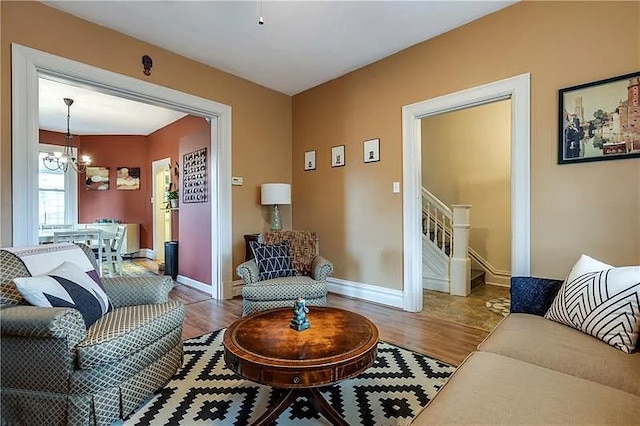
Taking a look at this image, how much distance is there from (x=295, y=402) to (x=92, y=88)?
3200 mm

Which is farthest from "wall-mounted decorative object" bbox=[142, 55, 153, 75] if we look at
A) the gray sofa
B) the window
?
the window

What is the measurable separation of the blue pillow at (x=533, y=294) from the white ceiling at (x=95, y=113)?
5174 millimetres

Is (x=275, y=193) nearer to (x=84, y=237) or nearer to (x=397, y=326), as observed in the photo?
(x=397, y=326)

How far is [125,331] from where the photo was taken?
1.54 metres

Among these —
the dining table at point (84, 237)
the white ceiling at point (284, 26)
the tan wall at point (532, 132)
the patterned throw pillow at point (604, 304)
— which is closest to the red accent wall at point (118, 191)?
the dining table at point (84, 237)

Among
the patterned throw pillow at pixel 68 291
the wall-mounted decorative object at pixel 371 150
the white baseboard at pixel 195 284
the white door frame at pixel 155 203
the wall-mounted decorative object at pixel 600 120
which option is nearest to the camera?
the patterned throw pillow at pixel 68 291

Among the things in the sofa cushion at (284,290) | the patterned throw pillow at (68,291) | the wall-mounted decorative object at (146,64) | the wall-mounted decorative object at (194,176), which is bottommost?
the sofa cushion at (284,290)

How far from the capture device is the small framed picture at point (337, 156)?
3969 mm

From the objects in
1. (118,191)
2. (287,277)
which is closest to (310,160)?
(287,277)

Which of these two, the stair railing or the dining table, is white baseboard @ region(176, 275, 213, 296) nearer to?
the dining table

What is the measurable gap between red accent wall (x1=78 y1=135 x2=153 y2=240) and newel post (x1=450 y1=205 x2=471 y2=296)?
6283 millimetres

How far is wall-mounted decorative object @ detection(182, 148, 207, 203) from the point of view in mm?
4250

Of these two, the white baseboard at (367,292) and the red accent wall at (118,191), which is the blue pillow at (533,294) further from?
the red accent wall at (118,191)

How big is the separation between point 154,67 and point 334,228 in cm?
269
